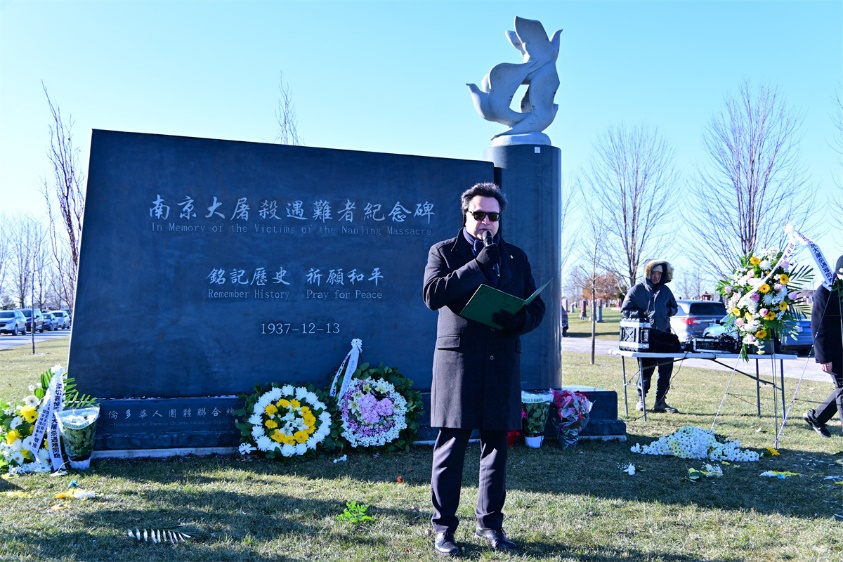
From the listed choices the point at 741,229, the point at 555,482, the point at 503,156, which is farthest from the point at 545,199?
the point at 741,229

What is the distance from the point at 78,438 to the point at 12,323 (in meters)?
35.4

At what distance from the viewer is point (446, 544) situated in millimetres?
3496

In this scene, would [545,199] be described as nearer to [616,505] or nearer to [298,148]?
[298,148]

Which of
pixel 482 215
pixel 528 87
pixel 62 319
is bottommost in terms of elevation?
pixel 62 319

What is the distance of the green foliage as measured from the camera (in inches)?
156

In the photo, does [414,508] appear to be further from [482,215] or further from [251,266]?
[251,266]

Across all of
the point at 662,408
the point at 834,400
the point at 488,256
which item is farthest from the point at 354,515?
the point at 662,408

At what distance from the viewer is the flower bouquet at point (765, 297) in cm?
652

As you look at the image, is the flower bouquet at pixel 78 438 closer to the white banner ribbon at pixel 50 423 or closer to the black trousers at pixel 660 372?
the white banner ribbon at pixel 50 423

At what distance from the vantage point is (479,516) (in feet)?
12.0

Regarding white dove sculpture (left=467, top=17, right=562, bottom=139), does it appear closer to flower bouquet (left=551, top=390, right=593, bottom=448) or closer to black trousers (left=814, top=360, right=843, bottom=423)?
flower bouquet (left=551, top=390, right=593, bottom=448)

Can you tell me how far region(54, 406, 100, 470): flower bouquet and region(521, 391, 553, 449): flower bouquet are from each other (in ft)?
11.5

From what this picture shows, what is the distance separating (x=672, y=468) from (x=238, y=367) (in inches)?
147

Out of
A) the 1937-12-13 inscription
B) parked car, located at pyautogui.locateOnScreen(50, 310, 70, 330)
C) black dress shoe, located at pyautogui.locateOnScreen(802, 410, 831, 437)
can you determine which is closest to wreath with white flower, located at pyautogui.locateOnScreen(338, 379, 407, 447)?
the 1937-12-13 inscription
